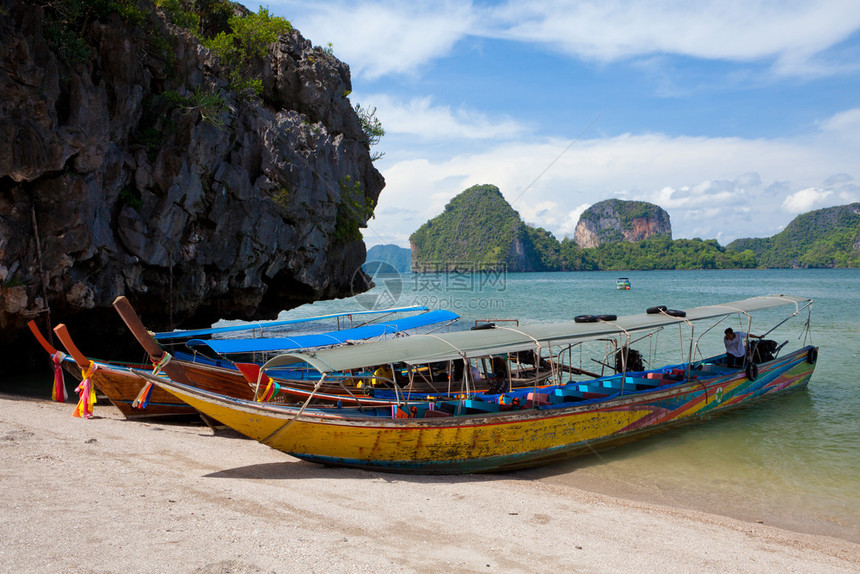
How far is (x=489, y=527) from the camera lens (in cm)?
606

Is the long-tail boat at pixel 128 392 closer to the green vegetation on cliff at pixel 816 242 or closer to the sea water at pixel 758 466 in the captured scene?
the sea water at pixel 758 466

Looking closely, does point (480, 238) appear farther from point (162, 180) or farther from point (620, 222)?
point (162, 180)

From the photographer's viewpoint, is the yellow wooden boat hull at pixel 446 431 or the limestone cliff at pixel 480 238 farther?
the limestone cliff at pixel 480 238

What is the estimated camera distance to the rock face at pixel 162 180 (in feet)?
37.7

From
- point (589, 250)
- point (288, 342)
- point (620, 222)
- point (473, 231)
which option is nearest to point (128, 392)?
point (288, 342)

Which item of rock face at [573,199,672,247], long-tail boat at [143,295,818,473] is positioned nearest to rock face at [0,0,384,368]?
long-tail boat at [143,295,818,473]

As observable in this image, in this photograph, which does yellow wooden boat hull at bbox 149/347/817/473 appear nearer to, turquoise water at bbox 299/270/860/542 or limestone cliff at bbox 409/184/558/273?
turquoise water at bbox 299/270/860/542

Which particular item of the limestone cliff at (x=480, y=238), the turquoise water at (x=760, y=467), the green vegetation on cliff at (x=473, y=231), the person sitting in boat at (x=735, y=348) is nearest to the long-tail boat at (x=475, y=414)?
the turquoise water at (x=760, y=467)

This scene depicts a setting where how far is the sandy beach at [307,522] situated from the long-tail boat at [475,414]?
0.42 metres

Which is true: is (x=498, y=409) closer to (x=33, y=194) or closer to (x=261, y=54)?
(x=33, y=194)

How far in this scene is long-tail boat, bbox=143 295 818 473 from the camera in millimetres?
7621

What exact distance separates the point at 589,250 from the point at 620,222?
86.9ft

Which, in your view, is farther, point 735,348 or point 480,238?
point 480,238

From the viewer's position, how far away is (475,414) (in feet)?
27.8
